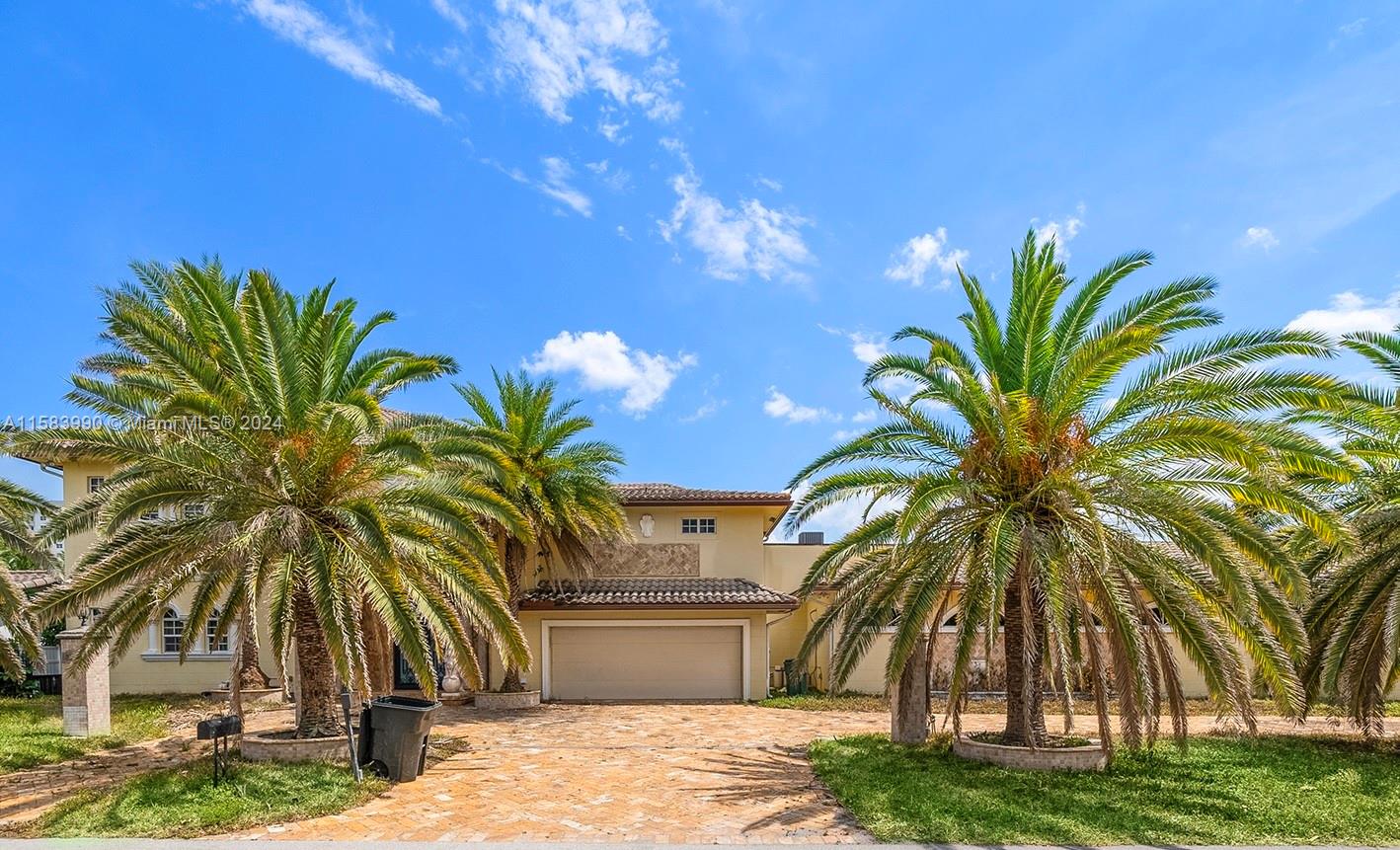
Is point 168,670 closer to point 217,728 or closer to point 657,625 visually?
point 657,625

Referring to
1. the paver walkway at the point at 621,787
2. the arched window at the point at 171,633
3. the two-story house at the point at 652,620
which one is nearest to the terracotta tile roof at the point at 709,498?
the two-story house at the point at 652,620

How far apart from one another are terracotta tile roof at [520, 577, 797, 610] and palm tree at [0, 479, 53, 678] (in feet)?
32.2

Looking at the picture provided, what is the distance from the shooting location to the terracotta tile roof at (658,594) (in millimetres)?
20672

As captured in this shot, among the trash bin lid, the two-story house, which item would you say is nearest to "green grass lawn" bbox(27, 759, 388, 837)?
the trash bin lid

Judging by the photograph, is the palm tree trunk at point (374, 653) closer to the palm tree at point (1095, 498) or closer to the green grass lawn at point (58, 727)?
the green grass lawn at point (58, 727)

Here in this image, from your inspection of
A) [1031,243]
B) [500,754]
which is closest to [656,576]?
[500,754]

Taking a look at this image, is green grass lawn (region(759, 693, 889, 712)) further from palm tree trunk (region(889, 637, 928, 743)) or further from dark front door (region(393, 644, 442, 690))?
dark front door (region(393, 644, 442, 690))

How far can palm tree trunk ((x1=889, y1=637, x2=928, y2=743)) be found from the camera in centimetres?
1313

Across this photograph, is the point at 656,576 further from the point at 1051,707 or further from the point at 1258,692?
the point at 1258,692

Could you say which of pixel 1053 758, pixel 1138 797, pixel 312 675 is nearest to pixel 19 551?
pixel 312 675

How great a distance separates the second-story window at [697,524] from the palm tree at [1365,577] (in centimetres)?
1395

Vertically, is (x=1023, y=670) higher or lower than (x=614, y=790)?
higher

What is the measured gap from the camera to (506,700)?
19.8m

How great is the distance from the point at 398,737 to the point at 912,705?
7861 mm
